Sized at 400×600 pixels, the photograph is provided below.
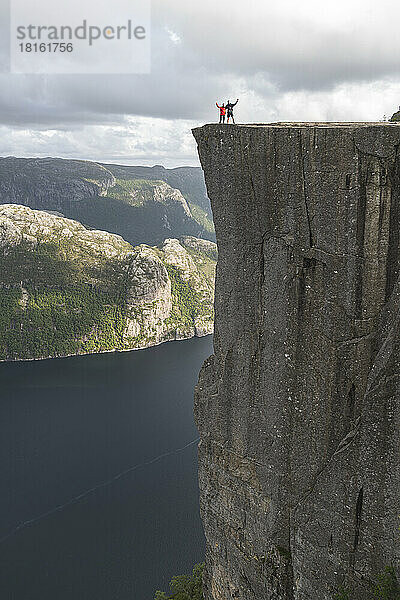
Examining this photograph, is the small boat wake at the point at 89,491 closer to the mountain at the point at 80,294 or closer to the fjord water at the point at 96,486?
the fjord water at the point at 96,486

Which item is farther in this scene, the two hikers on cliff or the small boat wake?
the small boat wake

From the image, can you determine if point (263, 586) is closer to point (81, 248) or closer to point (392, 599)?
point (392, 599)

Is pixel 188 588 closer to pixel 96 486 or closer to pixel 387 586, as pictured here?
pixel 387 586

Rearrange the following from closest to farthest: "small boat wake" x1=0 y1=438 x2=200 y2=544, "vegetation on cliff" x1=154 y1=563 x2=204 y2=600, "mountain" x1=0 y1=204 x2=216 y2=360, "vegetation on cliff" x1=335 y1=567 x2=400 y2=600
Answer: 1. "vegetation on cliff" x1=335 y1=567 x2=400 y2=600
2. "vegetation on cliff" x1=154 y1=563 x2=204 y2=600
3. "small boat wake" x1=0 y1=438 x2=200 y2=544
4. "mountain" x1=0 y1=204 x2=216 y2=360

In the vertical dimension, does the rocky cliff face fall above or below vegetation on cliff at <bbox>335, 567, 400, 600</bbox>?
above

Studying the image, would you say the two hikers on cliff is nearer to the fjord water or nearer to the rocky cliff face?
the rocky cliff face

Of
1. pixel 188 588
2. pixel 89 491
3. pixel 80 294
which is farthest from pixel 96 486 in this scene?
pixel 80 294

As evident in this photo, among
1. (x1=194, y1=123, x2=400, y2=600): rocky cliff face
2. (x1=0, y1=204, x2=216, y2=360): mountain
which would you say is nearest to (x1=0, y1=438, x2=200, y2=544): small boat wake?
(x1=194, y1=123, x2=400, y2=600): rocky cliff face
